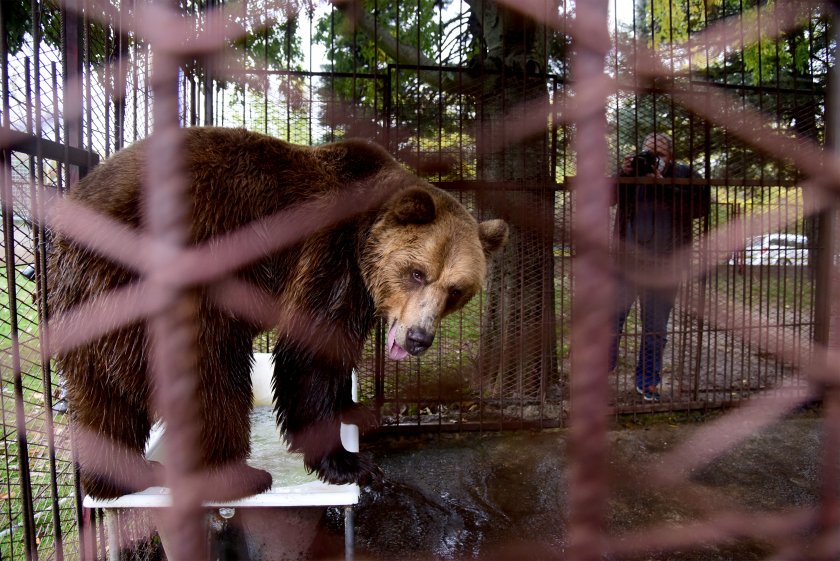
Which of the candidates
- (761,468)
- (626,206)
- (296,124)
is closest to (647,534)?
(761,468)

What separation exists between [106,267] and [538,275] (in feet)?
11.1

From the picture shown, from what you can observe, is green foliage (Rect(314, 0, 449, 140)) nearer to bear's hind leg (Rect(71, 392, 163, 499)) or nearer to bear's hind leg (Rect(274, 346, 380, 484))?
bear's hind leg (Rect(274, 346, 380, 484))

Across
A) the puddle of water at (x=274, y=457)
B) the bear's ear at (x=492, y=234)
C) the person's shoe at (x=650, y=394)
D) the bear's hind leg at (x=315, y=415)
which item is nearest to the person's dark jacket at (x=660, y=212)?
the person's shoe at (x=650, y=394)

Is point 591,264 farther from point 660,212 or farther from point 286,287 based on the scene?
point 660,212

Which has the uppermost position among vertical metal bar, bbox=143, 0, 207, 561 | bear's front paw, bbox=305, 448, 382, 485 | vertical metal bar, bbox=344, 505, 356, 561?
vertical metal bar, bbox=143, 0, 207, 561

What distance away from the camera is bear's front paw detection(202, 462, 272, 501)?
2137 mm

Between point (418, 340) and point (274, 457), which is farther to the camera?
point (274, 457)

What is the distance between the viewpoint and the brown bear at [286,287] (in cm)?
203

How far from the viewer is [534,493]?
3.65 meters

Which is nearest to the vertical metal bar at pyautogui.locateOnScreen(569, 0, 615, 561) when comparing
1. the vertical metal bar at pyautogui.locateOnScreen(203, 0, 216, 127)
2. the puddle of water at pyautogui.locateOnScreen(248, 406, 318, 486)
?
the puddle of water at pyautogui.locateOnScreen(248, 406, 318, 486)

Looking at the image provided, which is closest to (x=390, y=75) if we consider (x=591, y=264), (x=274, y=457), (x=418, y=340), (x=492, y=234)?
(x=492, y=234)

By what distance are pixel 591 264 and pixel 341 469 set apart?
6.71 feet

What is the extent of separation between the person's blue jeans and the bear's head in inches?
102

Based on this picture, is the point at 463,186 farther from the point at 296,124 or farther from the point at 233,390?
the point at 233,390
